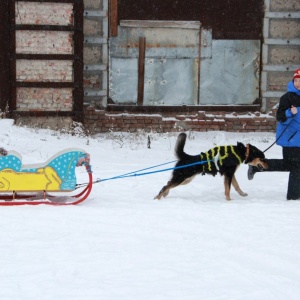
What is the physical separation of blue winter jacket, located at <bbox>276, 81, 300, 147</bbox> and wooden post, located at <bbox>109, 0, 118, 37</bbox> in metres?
6.11

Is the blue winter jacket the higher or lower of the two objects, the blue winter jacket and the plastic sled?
the higher

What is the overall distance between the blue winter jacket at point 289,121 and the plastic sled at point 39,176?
7.03ft

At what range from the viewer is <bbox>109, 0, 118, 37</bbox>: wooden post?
12.3 m

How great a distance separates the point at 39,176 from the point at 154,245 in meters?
1.84

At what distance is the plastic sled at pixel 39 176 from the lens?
6.20 m

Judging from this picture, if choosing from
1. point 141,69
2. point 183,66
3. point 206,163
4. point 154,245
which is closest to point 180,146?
point 206,163

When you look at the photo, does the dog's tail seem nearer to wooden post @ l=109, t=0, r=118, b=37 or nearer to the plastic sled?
the plastic sled

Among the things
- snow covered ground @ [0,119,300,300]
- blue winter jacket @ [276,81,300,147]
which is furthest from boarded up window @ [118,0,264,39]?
blue winter jacket @ [276,81,300,147]

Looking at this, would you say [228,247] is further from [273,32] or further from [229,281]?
[273,32]

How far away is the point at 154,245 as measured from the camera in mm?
4883

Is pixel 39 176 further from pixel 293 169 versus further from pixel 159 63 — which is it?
pixel 159 63

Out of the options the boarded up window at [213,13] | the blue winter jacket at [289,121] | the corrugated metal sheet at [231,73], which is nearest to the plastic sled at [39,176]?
the blue winter jacket at [289,121]

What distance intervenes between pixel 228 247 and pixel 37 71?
7.65 m

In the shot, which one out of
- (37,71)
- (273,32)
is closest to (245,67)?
(273,32)
